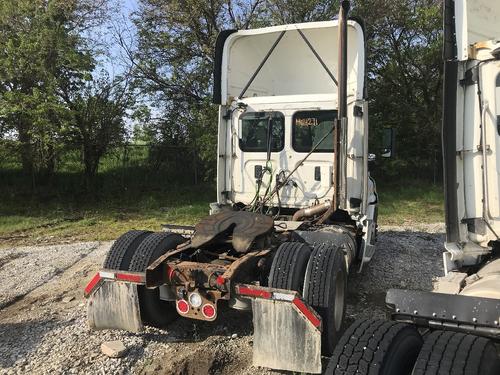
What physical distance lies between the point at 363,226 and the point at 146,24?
12565 mm

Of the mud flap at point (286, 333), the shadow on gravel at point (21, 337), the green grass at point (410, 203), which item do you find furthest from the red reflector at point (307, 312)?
the green grass at point (410, 203)

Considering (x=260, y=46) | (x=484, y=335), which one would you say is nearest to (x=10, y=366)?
(x=484, y=335)

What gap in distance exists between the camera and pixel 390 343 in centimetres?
225

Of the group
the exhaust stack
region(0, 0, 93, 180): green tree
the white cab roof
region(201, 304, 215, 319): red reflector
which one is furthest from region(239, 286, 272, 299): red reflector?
region(0, 0, 93, 180): green tree

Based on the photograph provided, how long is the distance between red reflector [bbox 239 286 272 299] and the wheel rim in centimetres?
92

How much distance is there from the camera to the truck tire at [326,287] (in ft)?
13.5

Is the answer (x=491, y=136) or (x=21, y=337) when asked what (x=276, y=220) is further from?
(x=491, y=136)

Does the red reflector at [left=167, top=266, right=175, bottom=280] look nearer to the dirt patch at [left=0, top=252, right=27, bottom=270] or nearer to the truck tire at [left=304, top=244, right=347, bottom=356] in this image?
the truck tire at [left=304, top=244, right=347, bottom=356]

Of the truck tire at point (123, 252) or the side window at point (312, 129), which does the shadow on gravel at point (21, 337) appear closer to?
the truck tire at point (123, 252)

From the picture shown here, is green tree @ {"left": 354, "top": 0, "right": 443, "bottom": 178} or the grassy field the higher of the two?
green tree @ {"left": 354, "top": 0, "right": 443, "bottom": 178}

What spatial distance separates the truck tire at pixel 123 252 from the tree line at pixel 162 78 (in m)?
9.23

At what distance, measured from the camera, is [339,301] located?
15.2 feet

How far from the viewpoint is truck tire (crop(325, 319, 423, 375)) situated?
2191mm

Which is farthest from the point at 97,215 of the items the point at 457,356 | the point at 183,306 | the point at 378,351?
the point at 457,356
